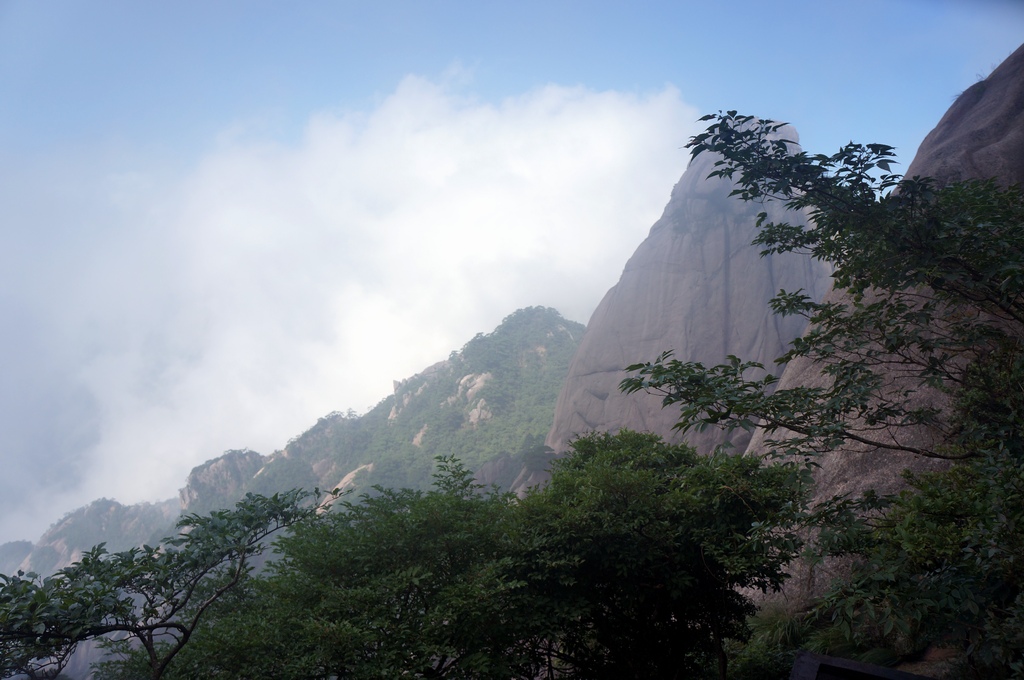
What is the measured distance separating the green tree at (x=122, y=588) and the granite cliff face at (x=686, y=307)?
→ 89.8 ft

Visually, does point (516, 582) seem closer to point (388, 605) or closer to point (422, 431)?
point (388, 605)

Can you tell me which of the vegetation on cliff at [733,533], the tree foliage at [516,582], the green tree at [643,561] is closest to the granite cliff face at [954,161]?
the vegetation on cliff at [733,533]

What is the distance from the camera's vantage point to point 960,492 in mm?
5387

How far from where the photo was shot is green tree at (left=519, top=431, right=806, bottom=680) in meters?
7.80

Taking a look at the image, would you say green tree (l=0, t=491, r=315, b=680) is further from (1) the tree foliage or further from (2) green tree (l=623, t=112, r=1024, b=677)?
(2) green tree (l=623, t=112, r=1024, b=677)

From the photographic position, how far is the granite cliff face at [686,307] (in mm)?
34844

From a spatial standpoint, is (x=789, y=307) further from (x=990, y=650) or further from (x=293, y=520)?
(x=293, y=520)

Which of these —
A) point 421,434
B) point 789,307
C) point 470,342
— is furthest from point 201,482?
point 789,307

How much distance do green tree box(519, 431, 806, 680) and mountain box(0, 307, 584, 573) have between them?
35.7 m

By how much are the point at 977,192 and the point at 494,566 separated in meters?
6.50

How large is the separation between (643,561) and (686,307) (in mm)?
31284

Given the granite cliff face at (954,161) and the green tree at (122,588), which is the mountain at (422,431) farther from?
the green tree at (122,588)

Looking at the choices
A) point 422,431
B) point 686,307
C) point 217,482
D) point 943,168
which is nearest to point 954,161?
point 943,168

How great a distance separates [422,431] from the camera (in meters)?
53.4
